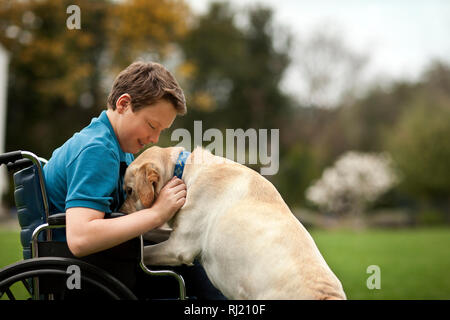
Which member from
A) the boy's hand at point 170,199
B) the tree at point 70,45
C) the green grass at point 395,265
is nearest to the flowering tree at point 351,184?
the green grass at point 395,265

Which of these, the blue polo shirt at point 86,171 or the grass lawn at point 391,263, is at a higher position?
the blue polo shirt at point 86,171

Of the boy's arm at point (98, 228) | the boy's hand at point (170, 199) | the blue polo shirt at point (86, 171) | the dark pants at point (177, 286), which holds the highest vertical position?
the blue polo shirt at point (86, 171)

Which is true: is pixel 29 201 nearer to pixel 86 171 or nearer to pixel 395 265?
pixel 86 171

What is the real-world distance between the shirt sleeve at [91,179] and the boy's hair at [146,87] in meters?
0.31

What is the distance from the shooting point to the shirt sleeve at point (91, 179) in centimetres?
163

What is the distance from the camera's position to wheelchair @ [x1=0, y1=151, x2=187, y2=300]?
1628mm

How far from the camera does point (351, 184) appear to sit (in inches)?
775

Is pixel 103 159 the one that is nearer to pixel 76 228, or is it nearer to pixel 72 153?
pixel 72 153

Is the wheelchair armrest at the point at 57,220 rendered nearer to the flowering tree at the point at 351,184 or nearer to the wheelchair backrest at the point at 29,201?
the wheelchair backrest at the point at 29,201

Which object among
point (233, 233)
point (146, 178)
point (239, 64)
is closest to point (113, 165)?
point (146, 178)

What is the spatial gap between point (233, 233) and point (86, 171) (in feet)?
2.07

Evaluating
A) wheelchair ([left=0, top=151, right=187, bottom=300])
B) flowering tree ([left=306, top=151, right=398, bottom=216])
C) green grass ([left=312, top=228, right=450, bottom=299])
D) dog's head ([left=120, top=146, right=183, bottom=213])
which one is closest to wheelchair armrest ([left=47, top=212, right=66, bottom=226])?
wheelchair ([left=0, top=151, right=187, bottom=300])
